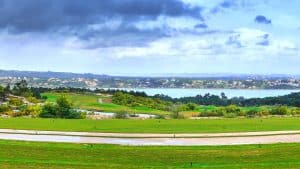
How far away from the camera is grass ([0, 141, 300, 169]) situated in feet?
67.8

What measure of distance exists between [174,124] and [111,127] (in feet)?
17.1

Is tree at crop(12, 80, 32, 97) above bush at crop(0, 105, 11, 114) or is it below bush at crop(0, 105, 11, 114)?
above

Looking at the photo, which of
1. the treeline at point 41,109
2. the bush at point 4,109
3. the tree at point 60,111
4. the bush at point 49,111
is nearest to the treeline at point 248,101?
the treeline at point 41,109

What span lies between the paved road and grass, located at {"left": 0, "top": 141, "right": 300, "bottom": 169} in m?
2.11

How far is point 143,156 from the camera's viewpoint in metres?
22.9

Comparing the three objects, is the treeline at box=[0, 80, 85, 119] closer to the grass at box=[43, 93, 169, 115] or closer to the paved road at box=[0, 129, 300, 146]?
the grass at box=[43, 93, 169, 115]

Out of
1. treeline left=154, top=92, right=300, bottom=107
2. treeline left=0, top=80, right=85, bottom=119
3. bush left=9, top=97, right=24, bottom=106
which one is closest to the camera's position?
treeline left=0, top=80, right=85, bottom=119

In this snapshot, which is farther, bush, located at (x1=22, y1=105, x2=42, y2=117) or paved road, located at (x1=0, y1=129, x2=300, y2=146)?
bush, located at (x1=22, y1=105, x2=42, y2=117)

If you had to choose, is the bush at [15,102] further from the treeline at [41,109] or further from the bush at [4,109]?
the bush at [4,109]

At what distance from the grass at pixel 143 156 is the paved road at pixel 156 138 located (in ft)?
6.93

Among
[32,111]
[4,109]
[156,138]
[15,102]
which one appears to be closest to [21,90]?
[15,102]

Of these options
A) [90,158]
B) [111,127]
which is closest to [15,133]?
[111,127]

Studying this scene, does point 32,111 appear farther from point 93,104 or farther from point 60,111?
point 93,104

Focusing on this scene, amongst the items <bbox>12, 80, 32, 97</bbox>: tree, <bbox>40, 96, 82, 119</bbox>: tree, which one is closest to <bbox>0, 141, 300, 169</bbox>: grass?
<bbox>40, 96, 82, 119</bbox>: tree
